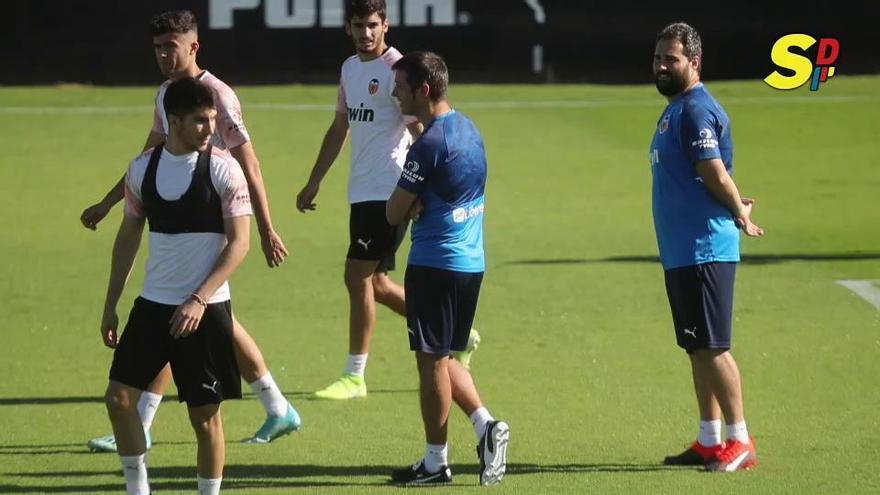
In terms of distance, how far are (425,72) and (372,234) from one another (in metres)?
2.29

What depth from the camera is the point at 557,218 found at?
17.4 m

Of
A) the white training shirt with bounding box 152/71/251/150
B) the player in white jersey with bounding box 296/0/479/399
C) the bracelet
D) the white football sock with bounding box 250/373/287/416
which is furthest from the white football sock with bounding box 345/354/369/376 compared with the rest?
the bracelet

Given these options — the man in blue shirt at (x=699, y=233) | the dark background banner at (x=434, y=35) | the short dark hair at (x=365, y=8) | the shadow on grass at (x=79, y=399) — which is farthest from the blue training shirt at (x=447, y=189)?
the dark background banner at (x=434, y=35)

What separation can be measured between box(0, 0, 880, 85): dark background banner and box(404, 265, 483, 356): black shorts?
57.8ft

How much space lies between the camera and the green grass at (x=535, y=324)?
8352 mm

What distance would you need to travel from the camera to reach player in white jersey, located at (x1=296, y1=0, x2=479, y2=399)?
989cm

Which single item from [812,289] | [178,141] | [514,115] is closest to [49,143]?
[514,115]

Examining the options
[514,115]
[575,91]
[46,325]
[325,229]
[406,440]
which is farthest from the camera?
[575,91]

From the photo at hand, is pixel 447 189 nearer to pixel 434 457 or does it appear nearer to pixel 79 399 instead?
pixel 434 457

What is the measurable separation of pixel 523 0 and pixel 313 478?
18416mm

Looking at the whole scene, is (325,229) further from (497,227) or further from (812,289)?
(812,289)

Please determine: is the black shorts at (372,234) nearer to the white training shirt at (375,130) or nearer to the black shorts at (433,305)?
the white training shirt at (375,130)

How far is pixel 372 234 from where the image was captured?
9875mm

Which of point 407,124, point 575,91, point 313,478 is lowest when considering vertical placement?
point 575,91
